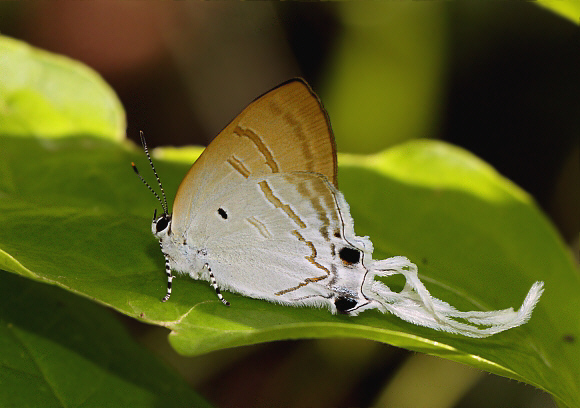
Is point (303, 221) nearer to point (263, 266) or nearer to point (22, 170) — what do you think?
point (263, 266)

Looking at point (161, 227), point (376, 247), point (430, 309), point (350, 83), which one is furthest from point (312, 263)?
point (350, 83)

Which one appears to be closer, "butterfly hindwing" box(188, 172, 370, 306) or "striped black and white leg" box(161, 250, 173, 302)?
"striped black and white leg" box(161, 250, 173, 302)

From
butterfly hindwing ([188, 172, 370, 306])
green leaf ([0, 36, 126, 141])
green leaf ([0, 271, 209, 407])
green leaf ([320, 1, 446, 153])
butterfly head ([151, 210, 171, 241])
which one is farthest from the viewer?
green leaf ([320, 1, 446, 153])

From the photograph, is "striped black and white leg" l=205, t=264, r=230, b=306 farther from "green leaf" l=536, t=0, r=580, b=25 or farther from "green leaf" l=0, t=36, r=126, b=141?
"green leaf" l=536, t=0, r=580, b=25

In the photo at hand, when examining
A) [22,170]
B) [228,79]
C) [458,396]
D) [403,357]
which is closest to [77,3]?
[228,79]

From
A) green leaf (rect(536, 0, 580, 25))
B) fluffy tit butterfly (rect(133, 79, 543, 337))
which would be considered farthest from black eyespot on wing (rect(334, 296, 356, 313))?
green leaf (rect(536, 0, 580, 25))

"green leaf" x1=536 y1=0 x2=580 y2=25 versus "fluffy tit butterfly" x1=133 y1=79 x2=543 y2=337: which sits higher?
"green leaf" x1=536 y1=0 x2=580 y2=25
